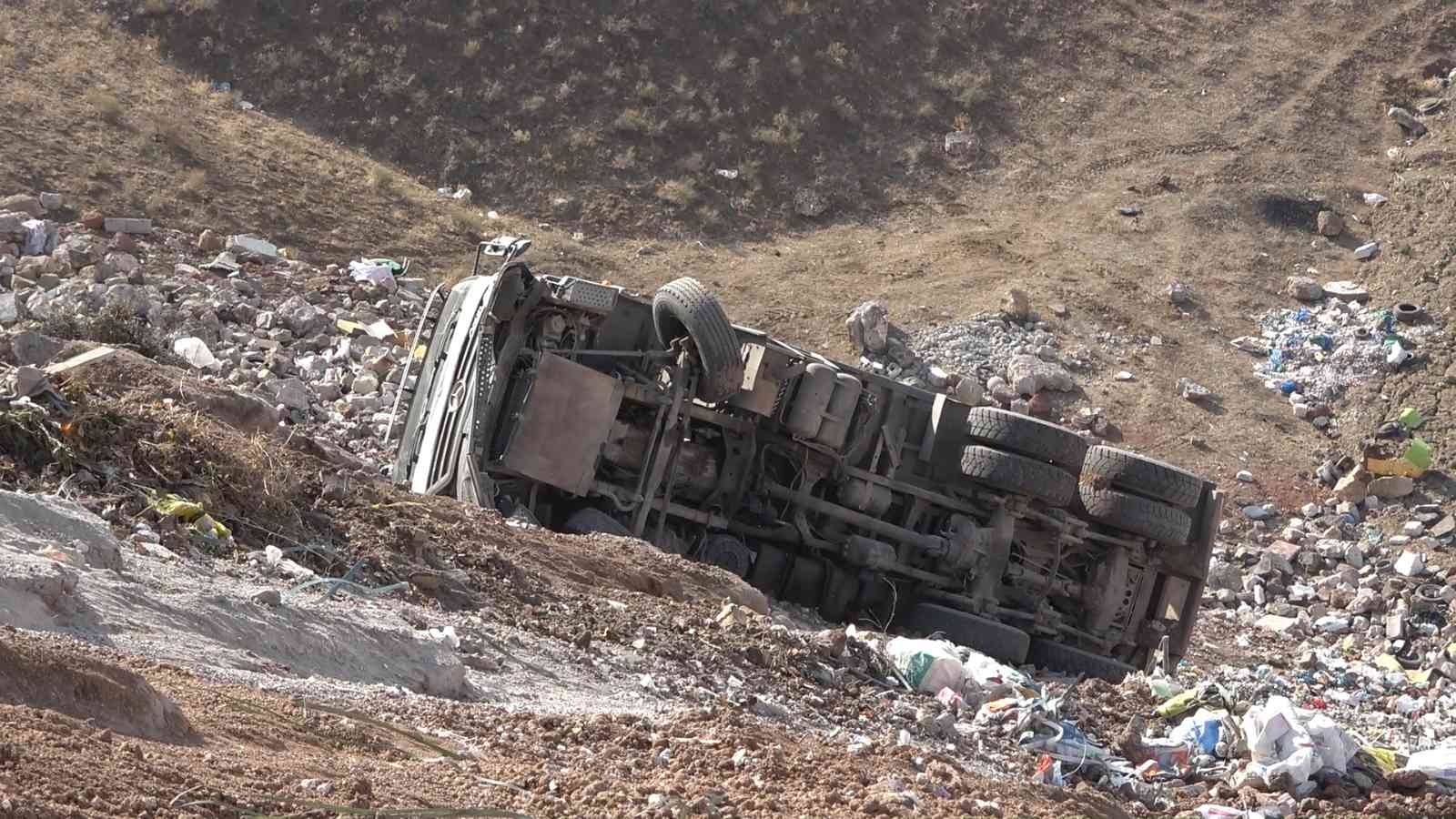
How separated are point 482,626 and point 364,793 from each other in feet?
10.5

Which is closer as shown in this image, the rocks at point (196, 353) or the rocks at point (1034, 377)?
the rocks at point (196, 353)

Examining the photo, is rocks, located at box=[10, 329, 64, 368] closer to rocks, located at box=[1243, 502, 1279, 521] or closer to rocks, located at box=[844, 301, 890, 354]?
rocks, located at box=[844, 301, 890, 354]

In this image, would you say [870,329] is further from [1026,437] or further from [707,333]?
[707,333]

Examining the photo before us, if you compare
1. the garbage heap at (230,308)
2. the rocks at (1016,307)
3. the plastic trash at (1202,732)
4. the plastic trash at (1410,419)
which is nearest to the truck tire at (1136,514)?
the plastic trash at (1202,732)

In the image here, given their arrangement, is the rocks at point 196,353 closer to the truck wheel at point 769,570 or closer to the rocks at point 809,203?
the truck wheel at point 769,570

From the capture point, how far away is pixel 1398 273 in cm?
2388

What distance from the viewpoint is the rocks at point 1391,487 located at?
19312mm

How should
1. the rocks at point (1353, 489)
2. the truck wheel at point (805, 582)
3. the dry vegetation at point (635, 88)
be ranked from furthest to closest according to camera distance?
1. the dry vegetation at point (635, 88)
2. the rocks at point (1353, 489)
3. the truck wheel at point (805, 582)

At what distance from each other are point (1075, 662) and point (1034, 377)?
9131mm

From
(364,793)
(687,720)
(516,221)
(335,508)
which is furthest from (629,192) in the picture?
(364,793)

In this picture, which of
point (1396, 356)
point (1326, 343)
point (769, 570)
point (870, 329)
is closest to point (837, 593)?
point (769, 570)

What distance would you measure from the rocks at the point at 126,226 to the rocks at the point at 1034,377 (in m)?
9.34

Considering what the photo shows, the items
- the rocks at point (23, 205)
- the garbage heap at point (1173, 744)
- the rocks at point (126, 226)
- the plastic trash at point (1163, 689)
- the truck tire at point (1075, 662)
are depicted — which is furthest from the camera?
the rocks at point (126, 226)

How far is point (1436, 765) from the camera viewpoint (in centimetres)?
927
